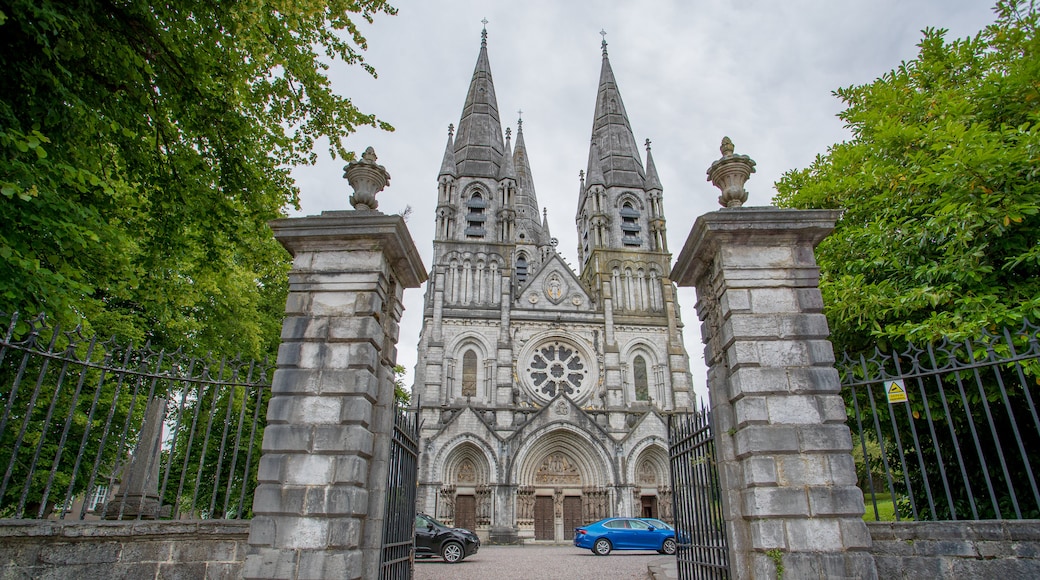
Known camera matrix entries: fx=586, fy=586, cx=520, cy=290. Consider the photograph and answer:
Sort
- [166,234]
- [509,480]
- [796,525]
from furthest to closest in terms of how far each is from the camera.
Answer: [509,480] → [166,234] → [796,525]

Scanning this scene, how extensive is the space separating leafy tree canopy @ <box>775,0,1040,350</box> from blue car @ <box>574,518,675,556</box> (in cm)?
984

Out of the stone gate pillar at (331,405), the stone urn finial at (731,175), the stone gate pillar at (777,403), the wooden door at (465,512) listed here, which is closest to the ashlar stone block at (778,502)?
the stone gate pillar at (777,403)

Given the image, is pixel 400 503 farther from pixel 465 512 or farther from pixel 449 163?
pixel 449 163

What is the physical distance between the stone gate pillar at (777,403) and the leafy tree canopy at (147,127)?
5122 millimetres

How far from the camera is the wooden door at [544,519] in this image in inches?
973

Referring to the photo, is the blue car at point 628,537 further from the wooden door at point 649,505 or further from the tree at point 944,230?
the wooden door at point 649,505

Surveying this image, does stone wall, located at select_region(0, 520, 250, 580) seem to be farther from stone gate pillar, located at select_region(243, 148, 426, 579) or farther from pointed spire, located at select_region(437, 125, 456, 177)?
pointed spire, located at select_region(437, 125, 456, 177)

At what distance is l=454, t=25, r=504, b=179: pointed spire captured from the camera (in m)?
34.4

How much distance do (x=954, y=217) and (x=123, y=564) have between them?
7.94 m

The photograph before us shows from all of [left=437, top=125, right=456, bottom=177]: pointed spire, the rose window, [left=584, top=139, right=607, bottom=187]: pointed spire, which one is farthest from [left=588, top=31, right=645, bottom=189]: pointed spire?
→ the rose window

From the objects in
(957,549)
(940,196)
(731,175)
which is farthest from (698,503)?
(940,196)

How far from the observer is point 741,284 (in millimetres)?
4996

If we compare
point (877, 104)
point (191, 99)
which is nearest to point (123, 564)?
point (191, 99)

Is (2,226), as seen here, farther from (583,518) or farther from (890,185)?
(583,518)
